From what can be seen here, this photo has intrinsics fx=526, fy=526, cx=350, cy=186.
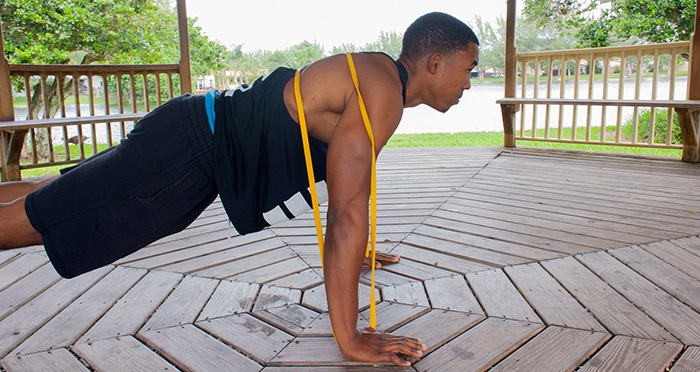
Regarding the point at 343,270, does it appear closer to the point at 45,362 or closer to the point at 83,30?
the point at 45,362

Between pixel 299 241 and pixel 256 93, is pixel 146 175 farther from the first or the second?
pixel 299 241

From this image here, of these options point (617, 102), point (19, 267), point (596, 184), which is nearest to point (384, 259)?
point (19, 267)

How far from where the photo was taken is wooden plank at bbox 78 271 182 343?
151 centimetres

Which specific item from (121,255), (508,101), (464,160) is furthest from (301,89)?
(508,101)

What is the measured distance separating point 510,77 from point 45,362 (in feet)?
15.1

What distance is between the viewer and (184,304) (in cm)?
168

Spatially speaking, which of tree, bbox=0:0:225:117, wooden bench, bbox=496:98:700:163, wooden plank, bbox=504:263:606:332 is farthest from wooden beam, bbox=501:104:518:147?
tree, bbox=0:0:225:117

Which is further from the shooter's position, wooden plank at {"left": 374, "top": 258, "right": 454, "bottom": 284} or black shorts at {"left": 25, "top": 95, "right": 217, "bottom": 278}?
wooden plank at {"left": 374, "top": 258, "right": 454, "bottom": 284}

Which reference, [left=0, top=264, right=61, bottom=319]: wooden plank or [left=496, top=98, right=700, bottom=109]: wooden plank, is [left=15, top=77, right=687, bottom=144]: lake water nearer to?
[left=496, top=98, right=700, bottom=109]: wooden plank

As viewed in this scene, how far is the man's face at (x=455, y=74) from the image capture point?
139 centimetres

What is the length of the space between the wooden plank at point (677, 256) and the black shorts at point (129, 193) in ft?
5.62

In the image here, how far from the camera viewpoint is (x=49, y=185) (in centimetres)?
129

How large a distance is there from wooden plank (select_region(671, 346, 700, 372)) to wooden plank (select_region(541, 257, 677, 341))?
0.06m

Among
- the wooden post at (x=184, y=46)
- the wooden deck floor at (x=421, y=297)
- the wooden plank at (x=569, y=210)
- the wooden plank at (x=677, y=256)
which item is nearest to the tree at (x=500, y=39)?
the wooden post at (x=184, y=46)
